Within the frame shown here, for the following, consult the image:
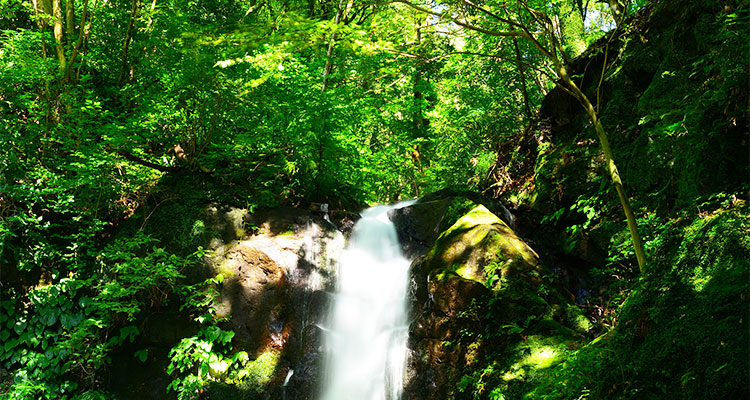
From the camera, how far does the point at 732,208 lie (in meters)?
2.47

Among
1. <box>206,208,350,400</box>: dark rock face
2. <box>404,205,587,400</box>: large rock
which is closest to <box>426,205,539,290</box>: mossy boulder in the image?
<box>404,205,587,400</box>: large rock

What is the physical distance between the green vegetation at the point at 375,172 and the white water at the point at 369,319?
100cm

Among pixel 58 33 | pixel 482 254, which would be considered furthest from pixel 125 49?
pixel 482 254

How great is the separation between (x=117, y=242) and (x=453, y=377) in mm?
5750

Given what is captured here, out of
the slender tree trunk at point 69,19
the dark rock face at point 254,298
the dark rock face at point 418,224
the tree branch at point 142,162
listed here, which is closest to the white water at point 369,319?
the dark rock face at point 418,224

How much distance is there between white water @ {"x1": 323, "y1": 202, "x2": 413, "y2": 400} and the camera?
17.8 ft

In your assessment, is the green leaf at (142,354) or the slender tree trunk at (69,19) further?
the slender tree trunk at (69,19)

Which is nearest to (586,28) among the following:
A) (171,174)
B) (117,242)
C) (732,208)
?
(732,208)

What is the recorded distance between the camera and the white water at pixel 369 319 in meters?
5.43

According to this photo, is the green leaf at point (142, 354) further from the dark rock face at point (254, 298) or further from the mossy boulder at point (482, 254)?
the mossy boulder at point (482, 254)

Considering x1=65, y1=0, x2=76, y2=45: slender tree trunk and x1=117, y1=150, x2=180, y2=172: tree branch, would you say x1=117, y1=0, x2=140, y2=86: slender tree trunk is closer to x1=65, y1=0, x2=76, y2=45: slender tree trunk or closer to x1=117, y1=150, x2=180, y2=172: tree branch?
x1=65, y1=0, x2=76, y2=45: slender tree trunk

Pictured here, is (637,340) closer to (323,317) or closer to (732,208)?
(732,208)

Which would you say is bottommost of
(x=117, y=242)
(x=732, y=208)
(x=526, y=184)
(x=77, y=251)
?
(x=77, y=251)

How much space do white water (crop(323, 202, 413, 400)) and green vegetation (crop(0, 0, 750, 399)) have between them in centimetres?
100
